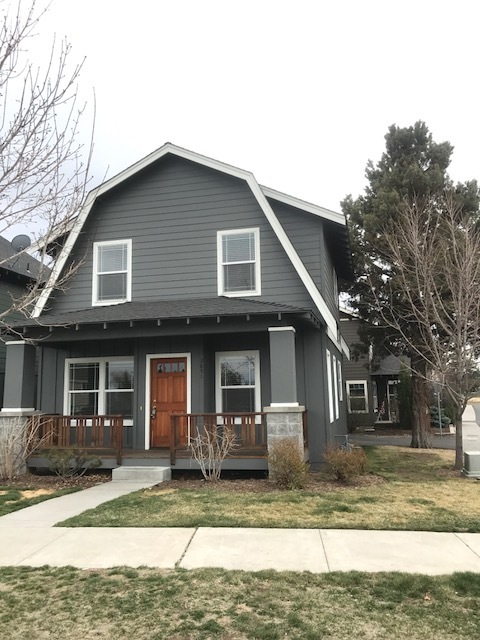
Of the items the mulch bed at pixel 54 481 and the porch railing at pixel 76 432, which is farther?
the porch railing at pixel 76 432

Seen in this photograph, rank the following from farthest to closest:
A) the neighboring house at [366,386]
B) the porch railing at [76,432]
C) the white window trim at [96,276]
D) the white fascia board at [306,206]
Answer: the neighboring house at [366,386], the white window trim at [96,276], the white fascia board at [306,206], the porch railing at [76,432]

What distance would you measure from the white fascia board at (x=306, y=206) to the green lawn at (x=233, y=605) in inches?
338

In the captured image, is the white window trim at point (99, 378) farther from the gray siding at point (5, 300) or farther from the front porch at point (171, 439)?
the gray siding at point (5, 300)

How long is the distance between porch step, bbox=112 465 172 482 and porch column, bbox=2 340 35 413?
273cm

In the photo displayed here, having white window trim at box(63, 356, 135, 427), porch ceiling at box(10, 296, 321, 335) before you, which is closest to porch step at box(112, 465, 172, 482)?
white window trim at box(63, 356, 135, 427)

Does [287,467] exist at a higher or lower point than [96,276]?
lower

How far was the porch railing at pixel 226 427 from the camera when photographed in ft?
32.6

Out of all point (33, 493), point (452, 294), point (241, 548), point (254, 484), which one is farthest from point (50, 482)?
point (452, 294)

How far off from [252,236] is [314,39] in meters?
4.51

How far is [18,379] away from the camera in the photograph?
1098 cm

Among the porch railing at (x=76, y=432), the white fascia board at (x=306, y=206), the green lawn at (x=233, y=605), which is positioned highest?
the white fascia board at (x=306, y=206)

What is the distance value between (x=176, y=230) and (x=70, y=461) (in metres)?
5.95

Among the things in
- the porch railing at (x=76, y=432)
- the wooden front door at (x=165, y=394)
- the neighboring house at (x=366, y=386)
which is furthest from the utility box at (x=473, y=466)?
the neighboring house at (x=366, y=386)

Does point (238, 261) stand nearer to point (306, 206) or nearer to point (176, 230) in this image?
point (176, 230)
